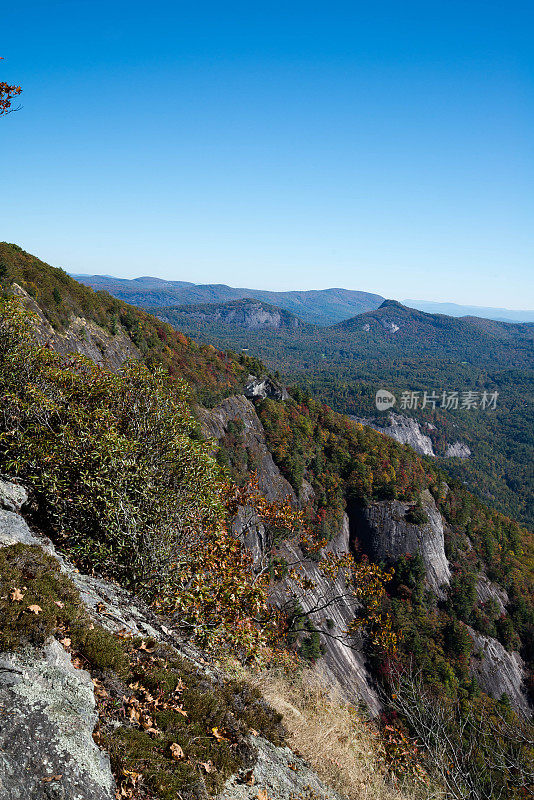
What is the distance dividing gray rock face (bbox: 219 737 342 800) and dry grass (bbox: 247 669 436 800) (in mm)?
355

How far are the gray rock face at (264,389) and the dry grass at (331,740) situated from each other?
243ft

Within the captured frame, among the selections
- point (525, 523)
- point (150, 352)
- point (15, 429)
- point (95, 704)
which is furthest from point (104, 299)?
point (525, 523)

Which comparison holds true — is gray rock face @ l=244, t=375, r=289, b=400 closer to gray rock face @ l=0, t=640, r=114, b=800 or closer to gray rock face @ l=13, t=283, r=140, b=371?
gray rock face @ l=13, t=283, r=140, b=371

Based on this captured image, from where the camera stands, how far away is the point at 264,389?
8869 cm

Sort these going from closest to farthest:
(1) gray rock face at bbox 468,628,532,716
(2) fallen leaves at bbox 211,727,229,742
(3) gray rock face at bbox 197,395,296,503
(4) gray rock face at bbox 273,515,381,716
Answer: (2) fallen leaves at bbox 211,727,229,742, (4) gray rock face at bbox 273,515,381,716, (3) gray rock face at bbox 197,395,296,503, (1) gray rock face at bbox 468,628,532,716

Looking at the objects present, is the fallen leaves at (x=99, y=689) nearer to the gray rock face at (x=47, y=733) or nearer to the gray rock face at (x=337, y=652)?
the gray rock face at (x=47, y=733)

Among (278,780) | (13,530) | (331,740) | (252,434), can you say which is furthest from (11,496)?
(252,434)

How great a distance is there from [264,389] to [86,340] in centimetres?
4707

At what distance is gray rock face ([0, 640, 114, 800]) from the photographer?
381 cm

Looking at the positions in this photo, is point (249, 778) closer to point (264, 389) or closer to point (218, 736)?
point (218, 736)

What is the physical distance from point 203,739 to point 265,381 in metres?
85.4

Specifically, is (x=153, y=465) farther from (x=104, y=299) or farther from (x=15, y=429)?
(x=104, y=299)

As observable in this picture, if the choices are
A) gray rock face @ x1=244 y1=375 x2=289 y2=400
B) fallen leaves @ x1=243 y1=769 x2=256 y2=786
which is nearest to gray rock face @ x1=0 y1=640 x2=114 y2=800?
fallen leaves @ x1=243 y1=769 x2=256 y2=786

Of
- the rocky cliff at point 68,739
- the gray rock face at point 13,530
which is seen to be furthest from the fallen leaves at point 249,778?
the gray rock face at point 13,530
